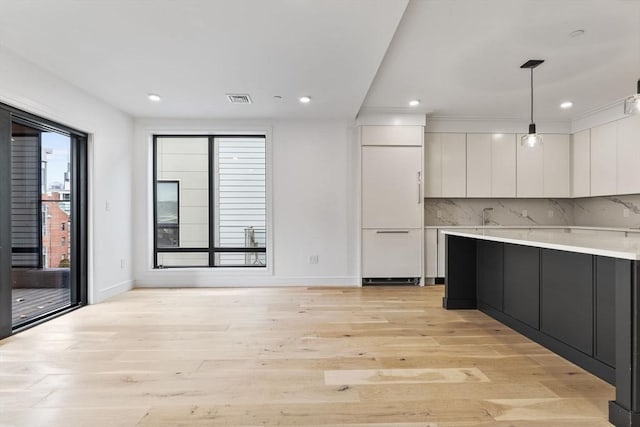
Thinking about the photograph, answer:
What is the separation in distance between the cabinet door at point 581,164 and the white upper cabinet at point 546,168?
0.22ft

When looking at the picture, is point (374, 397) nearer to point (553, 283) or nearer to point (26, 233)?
point (553, 283)

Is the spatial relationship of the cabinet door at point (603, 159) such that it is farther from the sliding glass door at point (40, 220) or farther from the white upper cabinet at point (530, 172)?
the sliding glass door at point (40, 220)

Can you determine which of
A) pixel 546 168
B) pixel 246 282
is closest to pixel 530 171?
pixel 546 168

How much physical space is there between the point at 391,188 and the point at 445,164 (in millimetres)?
1018

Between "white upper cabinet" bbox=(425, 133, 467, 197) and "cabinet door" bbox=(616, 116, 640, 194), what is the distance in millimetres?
1924

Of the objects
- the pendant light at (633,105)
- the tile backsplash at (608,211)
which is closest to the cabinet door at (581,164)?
the tile backsplash at (608,211)

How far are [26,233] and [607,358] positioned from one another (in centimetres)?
464

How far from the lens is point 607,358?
2127 millimetres

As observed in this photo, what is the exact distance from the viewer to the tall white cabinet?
504 centimetres

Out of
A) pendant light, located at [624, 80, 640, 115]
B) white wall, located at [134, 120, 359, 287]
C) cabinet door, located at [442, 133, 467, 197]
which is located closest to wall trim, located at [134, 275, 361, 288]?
white wall, located at [134, 120, 359, 287]

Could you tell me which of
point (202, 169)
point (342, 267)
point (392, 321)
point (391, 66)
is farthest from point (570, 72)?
point (202, 169)

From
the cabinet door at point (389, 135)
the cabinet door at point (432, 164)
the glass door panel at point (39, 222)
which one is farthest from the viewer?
the cabinet door at point (432, 164)

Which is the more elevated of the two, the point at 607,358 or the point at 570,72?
the point at 570,72

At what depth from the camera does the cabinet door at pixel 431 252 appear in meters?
5.17
